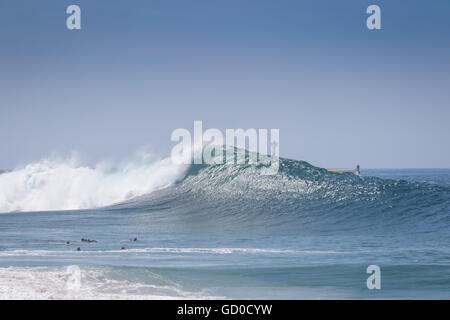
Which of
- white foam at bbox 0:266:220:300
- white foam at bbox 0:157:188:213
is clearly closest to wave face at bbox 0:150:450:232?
white foam at bbox 0:157:188:213

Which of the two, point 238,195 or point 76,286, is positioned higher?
point 76,286

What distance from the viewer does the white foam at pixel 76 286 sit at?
8492 mm

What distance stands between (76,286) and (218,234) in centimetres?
934

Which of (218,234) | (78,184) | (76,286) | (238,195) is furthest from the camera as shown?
(78,184)

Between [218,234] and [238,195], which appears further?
[238,195]

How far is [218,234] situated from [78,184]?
1596 cm

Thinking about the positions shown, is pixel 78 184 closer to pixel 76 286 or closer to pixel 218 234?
pixel 218 234

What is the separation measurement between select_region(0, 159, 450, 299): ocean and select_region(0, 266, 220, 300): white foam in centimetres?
2

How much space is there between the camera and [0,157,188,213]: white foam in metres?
30.0

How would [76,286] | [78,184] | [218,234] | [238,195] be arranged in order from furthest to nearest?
1. [78,184]
2. [238,195]
3. [218,234]
4. [76,286]

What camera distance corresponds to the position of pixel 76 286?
923 cm

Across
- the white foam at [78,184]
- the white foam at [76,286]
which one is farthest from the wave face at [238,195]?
the white foam at [76,286]

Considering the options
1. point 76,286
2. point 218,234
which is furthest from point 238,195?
point 76,286
